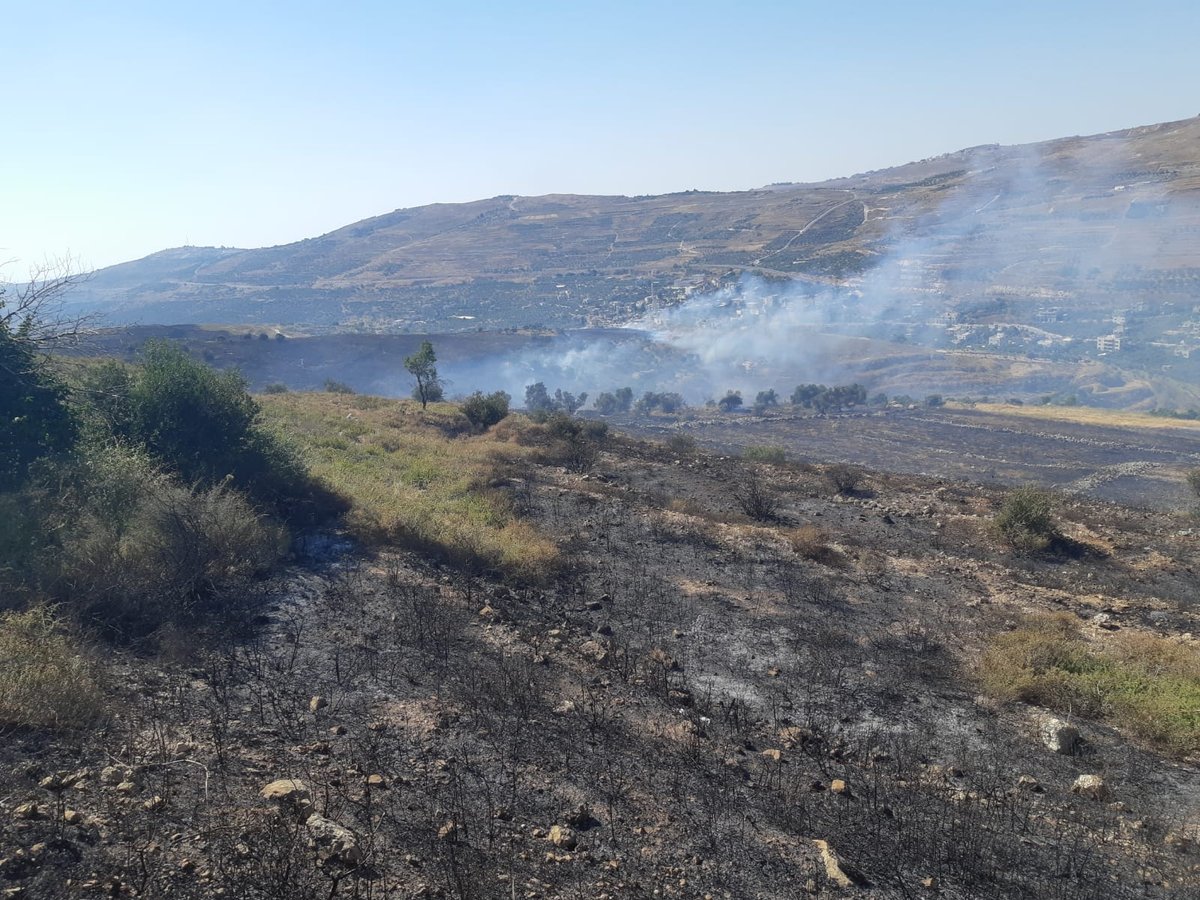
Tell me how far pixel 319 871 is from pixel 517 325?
259 feet

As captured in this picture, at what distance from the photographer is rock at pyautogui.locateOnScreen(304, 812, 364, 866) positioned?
12.7ft

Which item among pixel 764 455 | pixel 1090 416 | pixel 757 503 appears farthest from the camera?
pixel 1090 416

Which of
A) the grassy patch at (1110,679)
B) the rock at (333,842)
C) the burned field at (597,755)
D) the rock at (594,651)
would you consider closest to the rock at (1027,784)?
the burned field at (597,755)

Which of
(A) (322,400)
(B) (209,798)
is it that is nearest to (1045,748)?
(B) (209,798)

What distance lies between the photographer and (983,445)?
31.8 meters

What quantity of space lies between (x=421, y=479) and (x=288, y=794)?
1019 cm

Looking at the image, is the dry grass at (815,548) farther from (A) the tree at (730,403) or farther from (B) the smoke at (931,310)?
(B) the smoke at (931,310)

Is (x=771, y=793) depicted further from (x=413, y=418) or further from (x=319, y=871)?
(x=413, y=418)

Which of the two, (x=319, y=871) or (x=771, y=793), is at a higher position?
(x=319, y=871)

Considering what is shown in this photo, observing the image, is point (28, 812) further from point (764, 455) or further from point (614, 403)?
point (614, 403)

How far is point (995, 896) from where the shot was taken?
13.9ft

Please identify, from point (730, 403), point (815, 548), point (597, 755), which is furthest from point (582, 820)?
point (730, 403)

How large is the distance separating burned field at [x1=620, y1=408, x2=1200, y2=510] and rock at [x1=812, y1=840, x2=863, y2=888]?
810 inches

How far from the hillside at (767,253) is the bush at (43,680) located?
231ft
